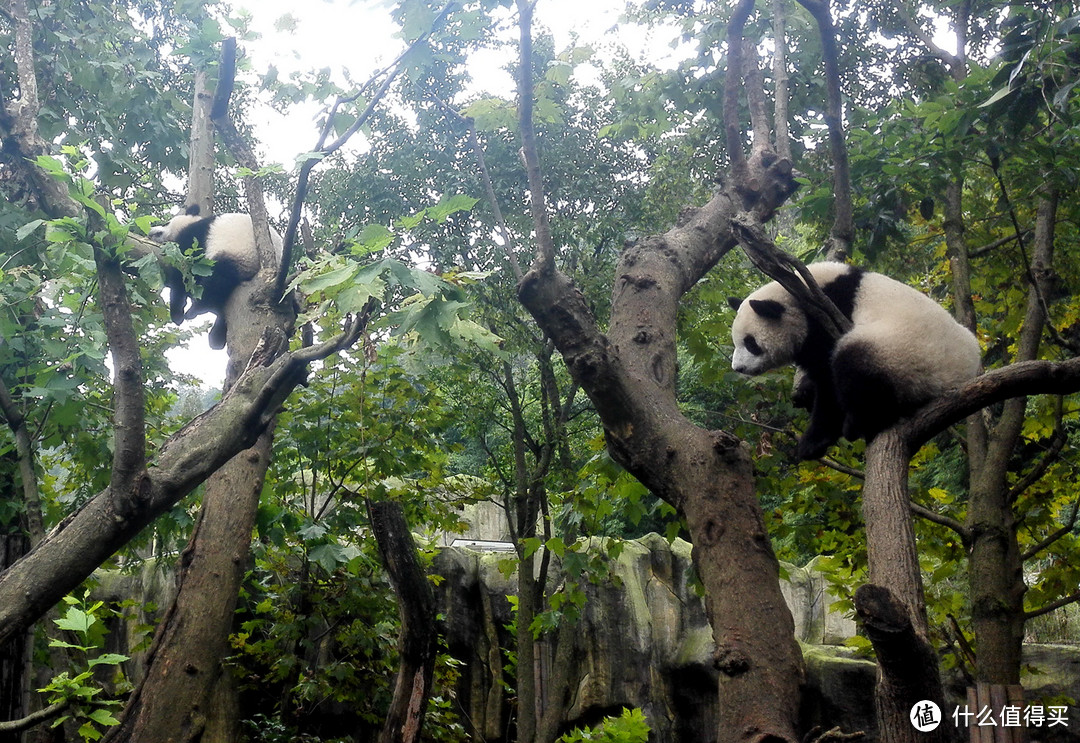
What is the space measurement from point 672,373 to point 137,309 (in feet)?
11.3

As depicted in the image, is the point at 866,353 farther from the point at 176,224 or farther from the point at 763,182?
the point at 176,224

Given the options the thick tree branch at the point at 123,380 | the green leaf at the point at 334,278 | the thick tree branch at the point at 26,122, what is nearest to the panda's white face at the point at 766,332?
the green leaf at the point at 334,278

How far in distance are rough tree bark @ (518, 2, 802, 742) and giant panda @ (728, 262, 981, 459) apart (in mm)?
760

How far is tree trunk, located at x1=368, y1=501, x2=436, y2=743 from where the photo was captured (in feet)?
11.9

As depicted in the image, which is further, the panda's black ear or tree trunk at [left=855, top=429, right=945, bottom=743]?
the panda's black ear

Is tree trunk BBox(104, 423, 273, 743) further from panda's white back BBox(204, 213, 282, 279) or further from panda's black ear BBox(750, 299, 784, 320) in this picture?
panda's black ear BBox(750, 299, 784, 320)

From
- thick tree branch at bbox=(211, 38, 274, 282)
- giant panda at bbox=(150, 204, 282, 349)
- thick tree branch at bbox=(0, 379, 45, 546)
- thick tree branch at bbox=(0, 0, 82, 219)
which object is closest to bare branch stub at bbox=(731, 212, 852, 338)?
thick tree branch at bbox=(211, 38, 274, 282)

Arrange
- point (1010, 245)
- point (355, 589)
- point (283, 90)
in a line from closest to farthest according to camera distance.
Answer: point (283, 90), point (1010, 245), point (355, 589)

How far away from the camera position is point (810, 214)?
4.57 metres

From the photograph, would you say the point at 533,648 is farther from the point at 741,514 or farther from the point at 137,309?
the point at 741,514

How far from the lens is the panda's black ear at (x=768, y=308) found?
434cm

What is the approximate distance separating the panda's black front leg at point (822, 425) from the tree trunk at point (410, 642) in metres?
1.99

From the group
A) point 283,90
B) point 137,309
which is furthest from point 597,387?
point 137,309

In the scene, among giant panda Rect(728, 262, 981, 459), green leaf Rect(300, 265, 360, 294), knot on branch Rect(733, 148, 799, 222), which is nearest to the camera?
green leaf Rect(300, 265, 360, 294)
